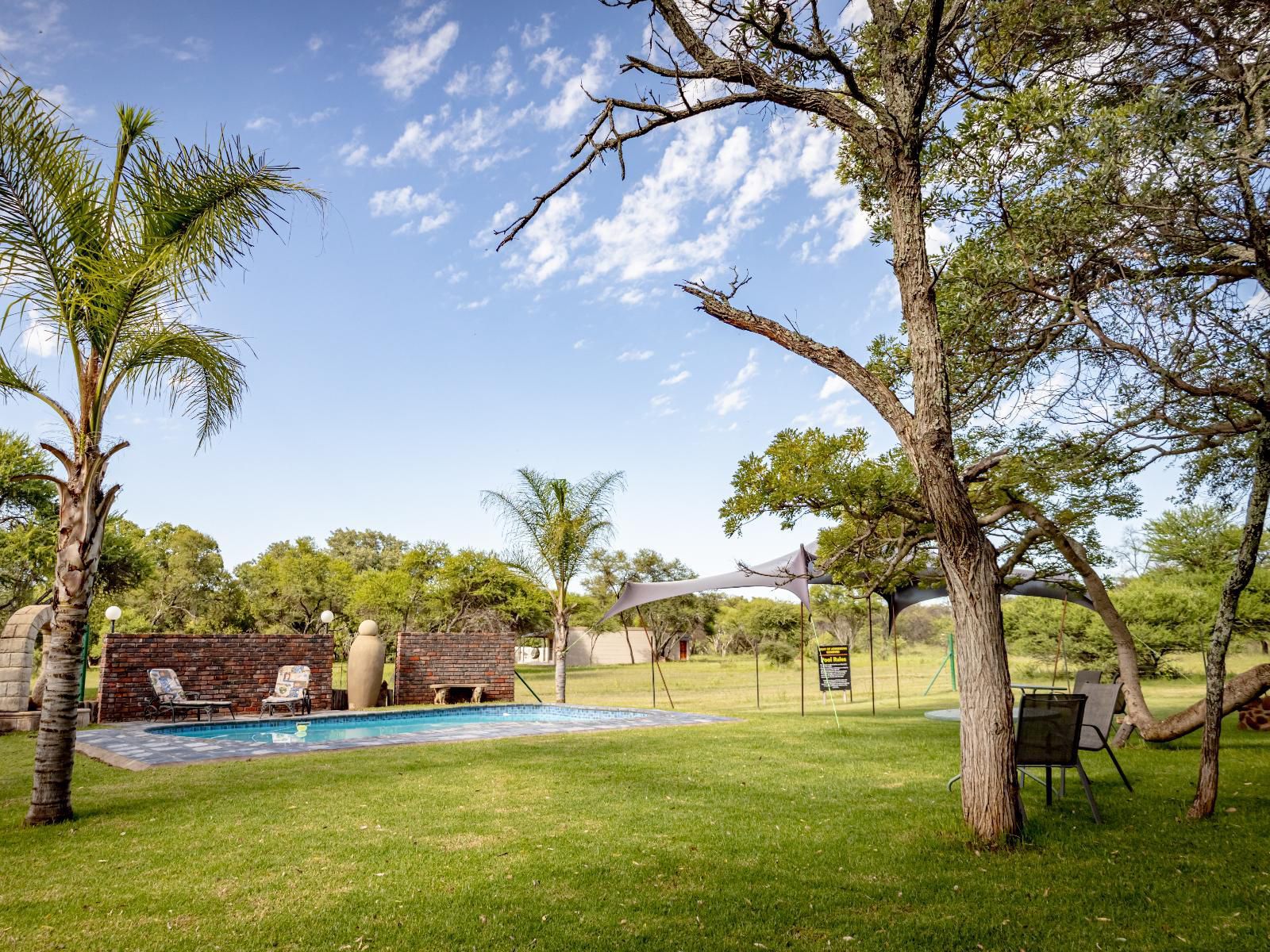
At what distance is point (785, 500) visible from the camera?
7305mm

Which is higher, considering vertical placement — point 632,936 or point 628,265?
point 628,265

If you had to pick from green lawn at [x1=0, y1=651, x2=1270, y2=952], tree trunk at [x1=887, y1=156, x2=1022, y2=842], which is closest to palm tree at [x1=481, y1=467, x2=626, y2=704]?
green lawn at [x1=0, y1=651, x2=1270, y2=952]

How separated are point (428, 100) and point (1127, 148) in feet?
35.5

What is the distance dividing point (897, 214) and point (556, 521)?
14.4 metres

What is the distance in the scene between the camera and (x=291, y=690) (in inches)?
569

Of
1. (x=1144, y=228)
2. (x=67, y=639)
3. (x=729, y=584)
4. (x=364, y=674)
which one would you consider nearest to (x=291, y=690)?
(x=364, y=674)

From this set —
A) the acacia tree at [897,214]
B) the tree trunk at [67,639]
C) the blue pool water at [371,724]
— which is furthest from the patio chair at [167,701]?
the acacia tree at [897,214]

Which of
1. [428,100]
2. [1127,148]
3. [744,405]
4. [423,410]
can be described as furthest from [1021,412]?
[423,410]

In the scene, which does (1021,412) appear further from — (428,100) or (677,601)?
(677,601)

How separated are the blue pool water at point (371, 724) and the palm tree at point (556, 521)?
2.85 meters

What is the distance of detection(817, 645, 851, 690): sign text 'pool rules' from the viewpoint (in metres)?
14.0

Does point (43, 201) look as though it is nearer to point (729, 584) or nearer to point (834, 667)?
point (729, 584)

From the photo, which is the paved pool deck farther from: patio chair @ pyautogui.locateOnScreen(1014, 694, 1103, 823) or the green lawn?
patio chair @ pyautogui.locateOnScreen(1014, 694, 1103, 823)

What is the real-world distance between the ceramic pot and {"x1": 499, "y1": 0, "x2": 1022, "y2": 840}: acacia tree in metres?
13.2
